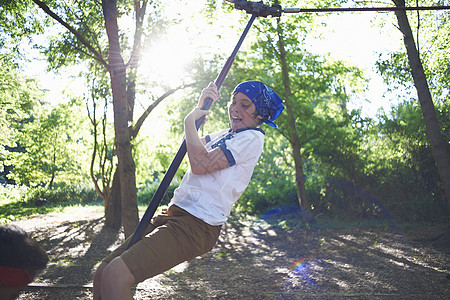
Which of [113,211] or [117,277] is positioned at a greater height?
[117,277]

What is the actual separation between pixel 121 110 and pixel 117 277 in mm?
3843

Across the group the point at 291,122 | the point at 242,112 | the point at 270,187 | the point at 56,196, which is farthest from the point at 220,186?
the point at 56,196

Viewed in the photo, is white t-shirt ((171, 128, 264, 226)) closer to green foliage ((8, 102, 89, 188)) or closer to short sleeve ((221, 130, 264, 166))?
short sleeve ((221, 130, 264, 166))

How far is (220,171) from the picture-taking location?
7.81 feet

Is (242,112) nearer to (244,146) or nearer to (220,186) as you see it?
(244,146)

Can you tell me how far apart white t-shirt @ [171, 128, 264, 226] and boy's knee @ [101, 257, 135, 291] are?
50 cm

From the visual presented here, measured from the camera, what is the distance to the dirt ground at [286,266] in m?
4.94

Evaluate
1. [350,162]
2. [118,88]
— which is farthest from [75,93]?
[350,162]

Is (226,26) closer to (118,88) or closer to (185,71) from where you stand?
(185,71)

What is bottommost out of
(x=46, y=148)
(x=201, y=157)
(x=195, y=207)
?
(x=195, y=207)

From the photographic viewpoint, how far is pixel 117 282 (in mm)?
2010

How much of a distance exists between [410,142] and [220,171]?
9120 millimetres

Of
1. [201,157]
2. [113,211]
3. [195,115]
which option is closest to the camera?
[201,157]

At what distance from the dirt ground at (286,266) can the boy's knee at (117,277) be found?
9.90ft
